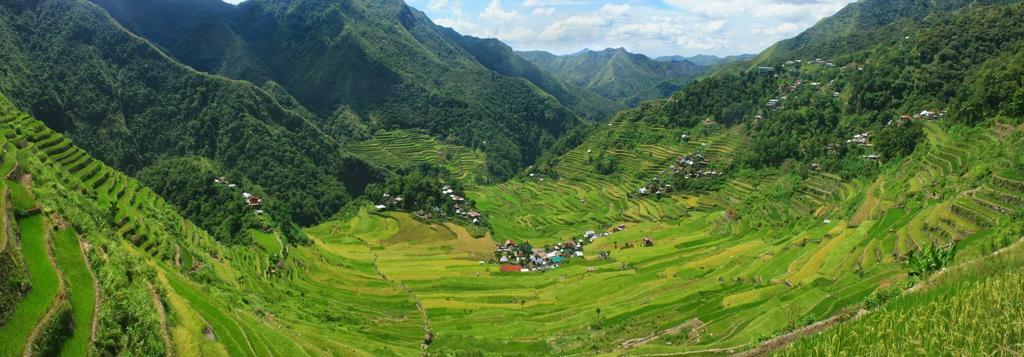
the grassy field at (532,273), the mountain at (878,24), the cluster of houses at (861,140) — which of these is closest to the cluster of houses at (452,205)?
the grassy field at (532,273)

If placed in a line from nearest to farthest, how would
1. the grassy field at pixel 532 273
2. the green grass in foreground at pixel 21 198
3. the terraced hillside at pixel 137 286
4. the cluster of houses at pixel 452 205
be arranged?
the terraced hillside at pixel 137 286 < the grassy field at pixel 532 273 < the green grass in foreground at pixel 21 198 < the cluster of houses at pixel 452 205

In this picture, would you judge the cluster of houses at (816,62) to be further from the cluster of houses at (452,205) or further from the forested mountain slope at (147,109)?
the forested mountain slope at (147,109)

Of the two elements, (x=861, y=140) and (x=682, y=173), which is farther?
(x=682, y=173)

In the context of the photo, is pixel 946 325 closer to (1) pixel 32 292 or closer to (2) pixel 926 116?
(1) pixel 32 292

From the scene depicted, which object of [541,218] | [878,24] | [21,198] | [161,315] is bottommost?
[541,218]

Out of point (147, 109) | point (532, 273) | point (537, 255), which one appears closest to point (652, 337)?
point (532, 273)

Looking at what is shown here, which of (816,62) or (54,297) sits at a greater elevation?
(816,62)

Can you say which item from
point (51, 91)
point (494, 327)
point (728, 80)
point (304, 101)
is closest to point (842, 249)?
point (494, 327)
